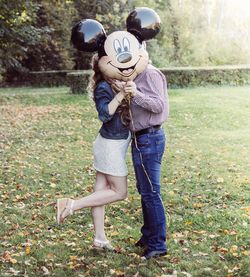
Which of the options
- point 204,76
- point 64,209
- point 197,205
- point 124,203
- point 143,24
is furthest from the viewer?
point 204,76

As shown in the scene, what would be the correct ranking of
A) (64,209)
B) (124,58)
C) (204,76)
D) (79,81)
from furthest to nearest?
(204,76), (79,81), (64,209), (124,58)

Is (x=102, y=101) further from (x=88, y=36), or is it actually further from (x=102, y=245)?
(x=102, y=245)

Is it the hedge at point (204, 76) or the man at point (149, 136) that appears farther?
the hedge at point (204, 76)

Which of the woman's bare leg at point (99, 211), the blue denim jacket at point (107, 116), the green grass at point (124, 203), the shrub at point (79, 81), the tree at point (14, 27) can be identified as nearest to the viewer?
the blue denim jacket at point (107, 116)

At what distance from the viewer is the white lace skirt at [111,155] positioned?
4.83 metres

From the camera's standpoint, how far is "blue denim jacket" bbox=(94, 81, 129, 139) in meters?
4.68

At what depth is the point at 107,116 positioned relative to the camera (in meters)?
4.65

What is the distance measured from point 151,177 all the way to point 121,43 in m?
1.19

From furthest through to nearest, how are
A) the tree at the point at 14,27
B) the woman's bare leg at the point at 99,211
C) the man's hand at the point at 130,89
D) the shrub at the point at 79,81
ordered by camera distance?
the shrub at the point at 79,81 → the tree at the point at 14,27 → the woman's bare leg at the point at 99,211 → the man's hand at the point at 130,89

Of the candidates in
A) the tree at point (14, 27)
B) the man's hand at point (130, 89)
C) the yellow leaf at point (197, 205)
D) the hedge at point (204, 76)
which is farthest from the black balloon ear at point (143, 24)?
the hedge at point (204, 76)

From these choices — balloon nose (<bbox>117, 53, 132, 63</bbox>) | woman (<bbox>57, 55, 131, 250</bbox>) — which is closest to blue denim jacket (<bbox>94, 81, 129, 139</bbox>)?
woman (<bbox>57, 55, 131, 250</bbox>)

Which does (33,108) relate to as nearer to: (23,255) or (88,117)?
(88,117)

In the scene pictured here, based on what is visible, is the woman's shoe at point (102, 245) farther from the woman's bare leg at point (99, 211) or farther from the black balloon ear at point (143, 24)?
the black balloon ear at point (143, 24)

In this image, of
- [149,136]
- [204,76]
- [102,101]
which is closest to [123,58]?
[102,101]
